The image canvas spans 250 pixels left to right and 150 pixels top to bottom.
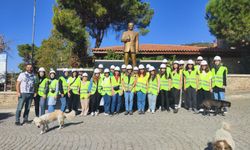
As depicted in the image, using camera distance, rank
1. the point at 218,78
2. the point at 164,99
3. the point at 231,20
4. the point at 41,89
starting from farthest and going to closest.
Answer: the point at 231,20, the point at 164,99, the point at 218,78, the point at 41,89

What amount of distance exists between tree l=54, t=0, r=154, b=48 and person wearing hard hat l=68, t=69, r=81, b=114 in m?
14.2

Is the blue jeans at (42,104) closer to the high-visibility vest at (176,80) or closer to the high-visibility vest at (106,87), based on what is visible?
the high-visibility vest at (106,87)

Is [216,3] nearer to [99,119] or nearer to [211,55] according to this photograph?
[211,55]

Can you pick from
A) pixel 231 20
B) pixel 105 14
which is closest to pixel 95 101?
pixel 231 20

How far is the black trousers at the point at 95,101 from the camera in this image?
41.9 feet

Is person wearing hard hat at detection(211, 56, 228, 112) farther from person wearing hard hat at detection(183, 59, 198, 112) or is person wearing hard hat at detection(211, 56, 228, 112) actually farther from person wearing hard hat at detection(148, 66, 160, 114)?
person wearing hard hat at detection(148, 66, 160, 114)

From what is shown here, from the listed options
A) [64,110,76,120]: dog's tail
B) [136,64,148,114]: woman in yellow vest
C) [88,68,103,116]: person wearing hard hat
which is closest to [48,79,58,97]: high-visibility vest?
[88,68,103,116]: person wearing hard hat

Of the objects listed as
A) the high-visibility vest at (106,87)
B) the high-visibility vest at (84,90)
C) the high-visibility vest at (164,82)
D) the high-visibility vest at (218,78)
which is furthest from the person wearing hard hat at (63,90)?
the high-visibility vest at (218,78)

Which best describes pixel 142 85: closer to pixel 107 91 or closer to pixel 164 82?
pixel 164 82

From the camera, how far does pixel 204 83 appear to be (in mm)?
12148

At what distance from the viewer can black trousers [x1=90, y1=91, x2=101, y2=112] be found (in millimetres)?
12781

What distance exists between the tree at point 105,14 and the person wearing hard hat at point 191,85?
1545 cm

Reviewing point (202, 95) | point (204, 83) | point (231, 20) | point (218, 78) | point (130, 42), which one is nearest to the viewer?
point (218, 78)

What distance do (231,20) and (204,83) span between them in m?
10.8
